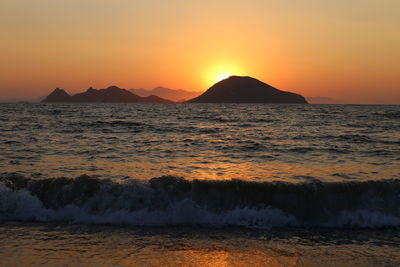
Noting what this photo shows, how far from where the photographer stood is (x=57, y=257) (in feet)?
18.9

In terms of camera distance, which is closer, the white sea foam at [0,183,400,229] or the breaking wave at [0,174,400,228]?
the white sea foam at [0,183,400,229]

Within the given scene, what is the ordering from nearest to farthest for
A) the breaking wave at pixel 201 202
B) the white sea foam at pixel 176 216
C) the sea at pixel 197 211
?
the sea at pixel 197 211 < the white sea foam at pixel 176 216 < the breaking wave at pixel 201 202

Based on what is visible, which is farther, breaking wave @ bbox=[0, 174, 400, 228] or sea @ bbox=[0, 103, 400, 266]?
breaking wave @ bbox=[0, 174, 400, 228]

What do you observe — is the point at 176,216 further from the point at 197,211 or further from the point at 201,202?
the point at 201,202

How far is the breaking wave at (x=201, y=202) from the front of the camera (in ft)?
27.7

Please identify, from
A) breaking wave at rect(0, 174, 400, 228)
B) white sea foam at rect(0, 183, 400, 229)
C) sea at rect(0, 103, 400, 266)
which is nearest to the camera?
sea at rect(0, 103, 400, 266)

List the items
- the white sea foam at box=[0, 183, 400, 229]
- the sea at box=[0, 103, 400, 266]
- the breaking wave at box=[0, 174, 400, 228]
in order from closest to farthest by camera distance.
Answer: the sea at box=[0, 103, 400, 266] → the white sea foam at box=[0, 183, 400, 229] → the breaking wave at box=[0, 174, 400, 228]

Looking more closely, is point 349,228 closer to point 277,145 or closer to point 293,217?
point 293,217

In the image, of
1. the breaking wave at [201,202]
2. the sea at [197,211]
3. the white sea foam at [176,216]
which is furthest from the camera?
the breaking wave at [201,202]

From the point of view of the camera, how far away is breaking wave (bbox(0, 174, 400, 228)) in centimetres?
845

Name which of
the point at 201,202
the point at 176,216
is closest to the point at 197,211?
the point at 201,202

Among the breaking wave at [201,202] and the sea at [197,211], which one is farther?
the breaking wave at [201,202]

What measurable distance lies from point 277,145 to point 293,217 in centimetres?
1163

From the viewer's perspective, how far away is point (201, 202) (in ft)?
30.5
